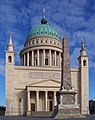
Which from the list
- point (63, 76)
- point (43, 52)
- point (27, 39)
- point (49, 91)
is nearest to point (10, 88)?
point (49, 91)

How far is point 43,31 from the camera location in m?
77.1

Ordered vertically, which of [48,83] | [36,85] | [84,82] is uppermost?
[84,82]

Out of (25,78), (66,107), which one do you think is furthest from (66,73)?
Answer: (25,78)

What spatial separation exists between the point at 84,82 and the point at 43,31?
23.4 metres

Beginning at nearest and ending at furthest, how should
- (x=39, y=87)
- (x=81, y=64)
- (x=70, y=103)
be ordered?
(x=70, y=103)
(x=39, y=87)
(x=81, y=64)

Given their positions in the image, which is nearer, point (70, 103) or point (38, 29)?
point (70, 103)

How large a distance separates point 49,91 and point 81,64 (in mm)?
11245

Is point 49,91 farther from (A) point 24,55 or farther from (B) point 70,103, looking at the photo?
(B) point 70,103

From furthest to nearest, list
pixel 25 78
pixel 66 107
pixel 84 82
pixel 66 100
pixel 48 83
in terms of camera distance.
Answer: pixel 84 82
pixel 25 78
pixel 48 83
pixel 66 100
pixel 66 107

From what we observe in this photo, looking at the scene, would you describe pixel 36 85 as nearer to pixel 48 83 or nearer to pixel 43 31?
pixel 48 83

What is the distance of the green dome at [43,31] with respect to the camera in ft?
252

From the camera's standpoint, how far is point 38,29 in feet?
257

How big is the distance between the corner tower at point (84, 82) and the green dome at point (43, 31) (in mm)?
15464

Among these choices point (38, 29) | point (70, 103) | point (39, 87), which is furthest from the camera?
point (38, 29)
